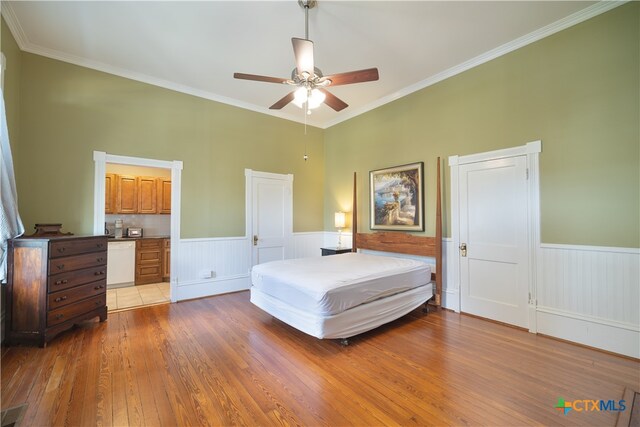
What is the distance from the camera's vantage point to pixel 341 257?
4172 millimetres

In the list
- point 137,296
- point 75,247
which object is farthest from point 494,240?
point 137,296

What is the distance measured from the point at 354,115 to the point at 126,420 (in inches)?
205

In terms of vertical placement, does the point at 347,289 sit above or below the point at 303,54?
below

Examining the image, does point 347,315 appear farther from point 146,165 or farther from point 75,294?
point 146,165

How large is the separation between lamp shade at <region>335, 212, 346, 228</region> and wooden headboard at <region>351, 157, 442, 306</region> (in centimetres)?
19

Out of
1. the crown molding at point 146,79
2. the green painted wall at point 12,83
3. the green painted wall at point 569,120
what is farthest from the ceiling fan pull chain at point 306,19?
the green painted wall at point 12,83

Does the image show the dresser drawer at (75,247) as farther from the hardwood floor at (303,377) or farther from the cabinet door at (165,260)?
the cabinet door at (165,260)

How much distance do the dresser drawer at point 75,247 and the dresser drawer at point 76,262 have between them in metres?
0.05

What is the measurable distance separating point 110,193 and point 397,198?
5.38 m

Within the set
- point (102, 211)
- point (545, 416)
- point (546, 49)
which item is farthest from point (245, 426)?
point (546, 49)

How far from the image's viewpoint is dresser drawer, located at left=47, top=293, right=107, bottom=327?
2781mm

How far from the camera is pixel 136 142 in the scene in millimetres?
3977

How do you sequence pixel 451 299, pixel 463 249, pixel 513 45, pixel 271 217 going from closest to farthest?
pixel 513 45 < pixel 463 249 < pixel 451 299 < pixel 271 217

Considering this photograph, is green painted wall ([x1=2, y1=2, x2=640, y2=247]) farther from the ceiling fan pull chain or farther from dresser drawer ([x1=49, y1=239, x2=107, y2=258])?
the ceiling fan pull chain
